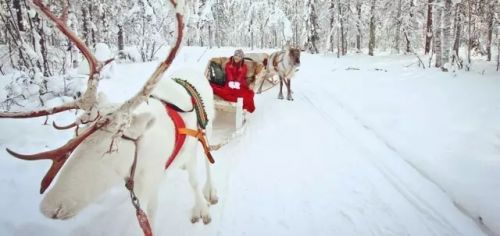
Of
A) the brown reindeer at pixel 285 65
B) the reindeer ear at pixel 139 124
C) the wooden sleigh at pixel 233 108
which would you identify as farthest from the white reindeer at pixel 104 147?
the brown reindeer at pixel 285 65

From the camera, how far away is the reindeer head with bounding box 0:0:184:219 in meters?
1.78

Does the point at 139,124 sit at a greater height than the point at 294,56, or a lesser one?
lesser

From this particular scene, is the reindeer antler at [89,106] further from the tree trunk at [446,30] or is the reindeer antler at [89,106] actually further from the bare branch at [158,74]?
the tree trunk at [446,30]

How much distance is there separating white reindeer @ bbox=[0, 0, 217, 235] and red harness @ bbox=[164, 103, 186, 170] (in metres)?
0.05

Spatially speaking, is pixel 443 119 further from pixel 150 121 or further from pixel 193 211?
pixel 150 121

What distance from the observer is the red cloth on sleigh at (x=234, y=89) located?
21.6 ft

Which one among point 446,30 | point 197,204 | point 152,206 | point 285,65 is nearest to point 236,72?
point 285,65

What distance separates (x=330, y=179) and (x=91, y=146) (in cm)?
304

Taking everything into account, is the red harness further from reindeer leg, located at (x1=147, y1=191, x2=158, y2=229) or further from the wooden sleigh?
the wooden sleigh

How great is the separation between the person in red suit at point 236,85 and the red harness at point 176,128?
3.75 metres

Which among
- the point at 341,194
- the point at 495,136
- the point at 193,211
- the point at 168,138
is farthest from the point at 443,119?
the point at 168,138

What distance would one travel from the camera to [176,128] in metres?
2.70

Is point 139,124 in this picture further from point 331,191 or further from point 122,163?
point 331,191

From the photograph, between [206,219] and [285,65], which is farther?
[285,65]
